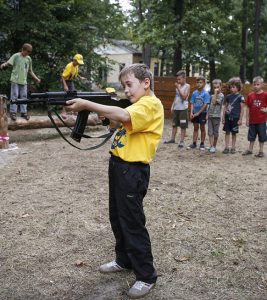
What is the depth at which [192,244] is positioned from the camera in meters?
4.55

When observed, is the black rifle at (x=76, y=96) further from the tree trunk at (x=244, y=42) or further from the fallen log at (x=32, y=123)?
the tree trunk at (x=244, y=42)

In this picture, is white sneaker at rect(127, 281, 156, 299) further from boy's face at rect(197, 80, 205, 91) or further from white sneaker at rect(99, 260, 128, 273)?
boy's face at rect(197, 80, 205, 91)

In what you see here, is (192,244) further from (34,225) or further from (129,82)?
(129,82)

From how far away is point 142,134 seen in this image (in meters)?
3.18

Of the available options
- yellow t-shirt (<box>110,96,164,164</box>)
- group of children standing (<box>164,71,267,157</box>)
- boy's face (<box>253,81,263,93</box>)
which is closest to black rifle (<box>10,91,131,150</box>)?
yellow t-shirt (<box>110,96,164,164</box>)

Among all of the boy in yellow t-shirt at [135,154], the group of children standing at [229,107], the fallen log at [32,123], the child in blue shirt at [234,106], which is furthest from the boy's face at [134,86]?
the fallen log at [32,123]

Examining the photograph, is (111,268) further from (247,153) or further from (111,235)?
(247,153)

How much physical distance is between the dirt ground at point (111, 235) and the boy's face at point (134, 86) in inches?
65.9

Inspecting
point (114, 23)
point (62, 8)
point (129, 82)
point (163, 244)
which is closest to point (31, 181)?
point (163, 244)

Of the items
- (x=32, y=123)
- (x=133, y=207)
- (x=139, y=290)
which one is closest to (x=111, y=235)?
(x=139, y=290)

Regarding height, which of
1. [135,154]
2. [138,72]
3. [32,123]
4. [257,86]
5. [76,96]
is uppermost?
[257,86]

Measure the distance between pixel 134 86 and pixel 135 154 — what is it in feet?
1.72

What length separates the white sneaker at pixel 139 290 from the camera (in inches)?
133

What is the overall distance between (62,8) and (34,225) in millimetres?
13564
